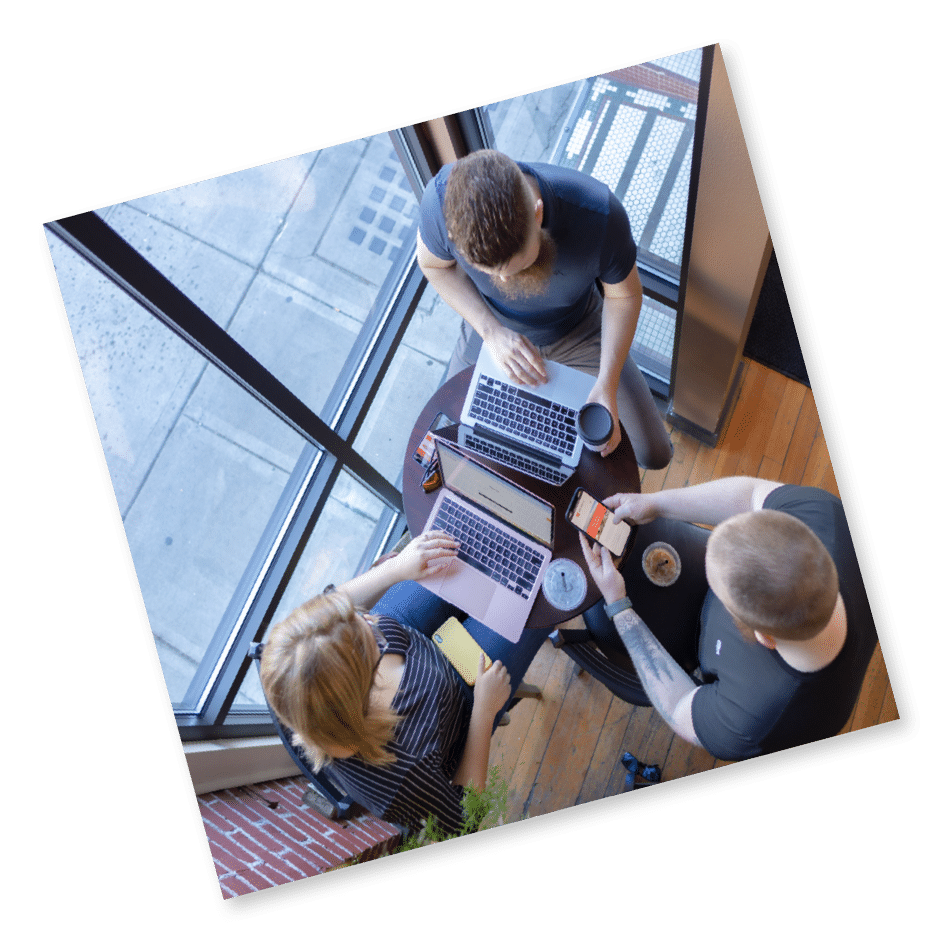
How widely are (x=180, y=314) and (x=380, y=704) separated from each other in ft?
3.23

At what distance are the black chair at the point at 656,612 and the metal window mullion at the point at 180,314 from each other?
0.65 metres

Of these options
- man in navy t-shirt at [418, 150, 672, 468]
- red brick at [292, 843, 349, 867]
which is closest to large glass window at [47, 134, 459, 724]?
man in navy t-shirt at [418, 150, 672, 468]

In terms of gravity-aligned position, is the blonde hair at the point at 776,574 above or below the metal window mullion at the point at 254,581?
above

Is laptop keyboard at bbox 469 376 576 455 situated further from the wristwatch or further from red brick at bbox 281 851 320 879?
red brick at bbox 281 851 320 879

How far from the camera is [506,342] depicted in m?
1.75

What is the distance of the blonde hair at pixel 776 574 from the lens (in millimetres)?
1333

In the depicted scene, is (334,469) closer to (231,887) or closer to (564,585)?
(564,585)

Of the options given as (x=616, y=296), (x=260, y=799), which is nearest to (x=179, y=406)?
(x=260, y=799)

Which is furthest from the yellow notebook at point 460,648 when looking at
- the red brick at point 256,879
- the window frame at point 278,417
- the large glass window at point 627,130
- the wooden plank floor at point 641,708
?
the large glass window at point 627,130

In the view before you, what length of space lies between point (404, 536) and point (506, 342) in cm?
57

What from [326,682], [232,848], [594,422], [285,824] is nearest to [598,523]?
[594,422]

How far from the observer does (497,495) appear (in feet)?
5.75

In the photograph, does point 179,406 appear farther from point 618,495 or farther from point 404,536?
point 618,495

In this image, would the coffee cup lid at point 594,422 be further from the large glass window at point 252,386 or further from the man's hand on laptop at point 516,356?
the large glass window at point 252,386
